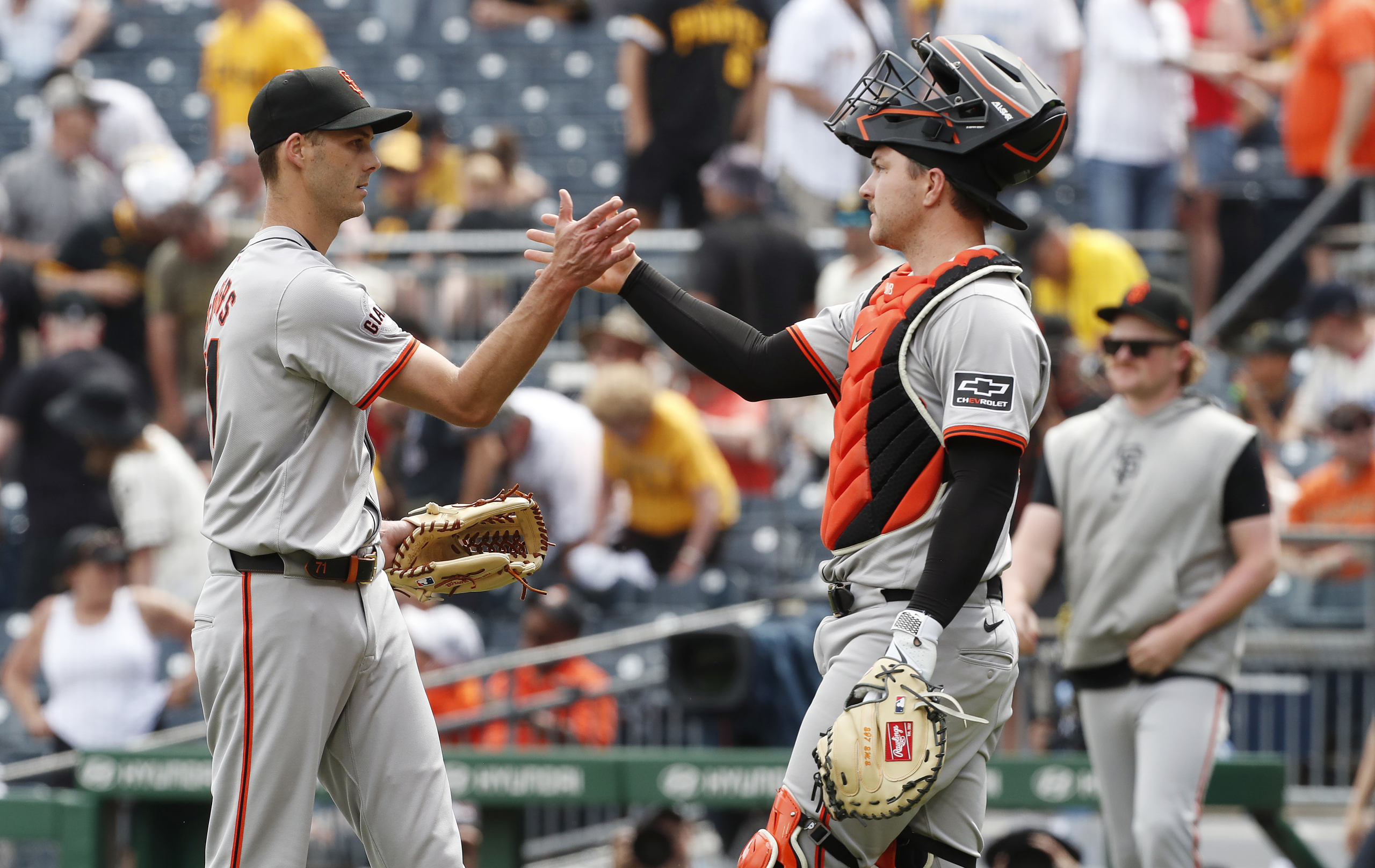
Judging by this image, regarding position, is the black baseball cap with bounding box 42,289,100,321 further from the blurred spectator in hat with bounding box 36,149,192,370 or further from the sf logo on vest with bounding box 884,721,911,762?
the sf logo on vest with bounding box 884,721,911,762

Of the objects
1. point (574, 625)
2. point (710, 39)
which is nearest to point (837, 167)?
point (710, 39)

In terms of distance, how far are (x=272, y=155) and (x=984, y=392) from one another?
63.0 inches

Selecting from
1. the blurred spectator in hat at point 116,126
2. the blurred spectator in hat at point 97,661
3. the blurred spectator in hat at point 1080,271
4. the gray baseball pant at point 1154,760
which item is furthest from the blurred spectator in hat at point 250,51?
the gray baseball pant at point 1154,760

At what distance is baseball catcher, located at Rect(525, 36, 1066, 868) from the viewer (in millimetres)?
3121

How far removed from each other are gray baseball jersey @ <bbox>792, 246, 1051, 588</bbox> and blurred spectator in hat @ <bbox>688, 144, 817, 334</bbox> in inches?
206

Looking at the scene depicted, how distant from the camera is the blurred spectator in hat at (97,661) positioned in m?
7.56

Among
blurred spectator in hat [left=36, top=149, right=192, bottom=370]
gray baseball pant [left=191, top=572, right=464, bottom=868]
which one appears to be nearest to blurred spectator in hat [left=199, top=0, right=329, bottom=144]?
blurred spectator in hat [left=36, top=149, right=192, bottom=370]

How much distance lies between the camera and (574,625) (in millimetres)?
7410

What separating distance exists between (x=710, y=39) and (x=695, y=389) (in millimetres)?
→ 2776

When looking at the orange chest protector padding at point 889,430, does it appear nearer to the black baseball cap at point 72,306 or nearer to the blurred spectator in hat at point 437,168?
the black baseball cap at point 72,306

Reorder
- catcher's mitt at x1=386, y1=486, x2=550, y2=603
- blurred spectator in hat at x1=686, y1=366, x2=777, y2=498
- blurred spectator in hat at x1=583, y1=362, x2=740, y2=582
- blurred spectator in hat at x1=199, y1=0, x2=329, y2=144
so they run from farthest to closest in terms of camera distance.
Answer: blurred spectator in hat at x1=199, y1=0, x2=329, y2=144 < blurred spectator in hat at x1=686, y1=366, x2=777, y2=498 < blurred spectator in hat at x1=583, y1=362, x2=740, y2=582 < catcher's mitt at x1=386, y1=486, x2=550, y2=603

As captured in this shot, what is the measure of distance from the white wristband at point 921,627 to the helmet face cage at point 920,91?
101 cm

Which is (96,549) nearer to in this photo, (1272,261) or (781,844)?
(781,844)

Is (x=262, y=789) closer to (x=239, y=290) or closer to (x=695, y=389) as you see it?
(x=239, y=290)
